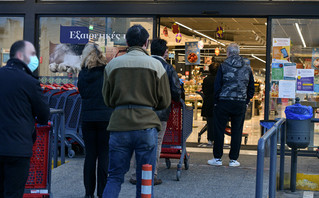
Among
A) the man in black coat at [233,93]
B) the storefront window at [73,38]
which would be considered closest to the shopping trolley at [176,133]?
the man in black coat at [233,93]

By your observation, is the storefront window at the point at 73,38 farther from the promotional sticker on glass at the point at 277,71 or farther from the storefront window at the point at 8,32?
the promotional sticker on glass at the point at 277,71

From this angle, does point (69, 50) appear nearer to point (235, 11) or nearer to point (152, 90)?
point (235, 11)

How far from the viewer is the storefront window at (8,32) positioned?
9.82 meters

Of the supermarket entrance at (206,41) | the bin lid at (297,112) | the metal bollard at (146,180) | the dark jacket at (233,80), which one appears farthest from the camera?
the supermarket entrance at (206,41)

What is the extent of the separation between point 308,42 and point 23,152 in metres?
6.47

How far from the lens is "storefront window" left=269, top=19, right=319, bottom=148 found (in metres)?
8.78

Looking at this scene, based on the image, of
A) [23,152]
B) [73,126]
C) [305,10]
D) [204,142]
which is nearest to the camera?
[23,152]

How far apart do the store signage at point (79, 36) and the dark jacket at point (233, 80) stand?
283 centimetres

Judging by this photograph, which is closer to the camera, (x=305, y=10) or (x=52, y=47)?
(x=305, y=10)

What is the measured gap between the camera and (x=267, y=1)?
888cm

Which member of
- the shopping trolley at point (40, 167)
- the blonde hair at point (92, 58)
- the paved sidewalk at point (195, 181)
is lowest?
the paved sidewalk at point (195, 181)

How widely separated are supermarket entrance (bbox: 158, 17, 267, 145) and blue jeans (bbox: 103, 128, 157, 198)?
23.9 ft

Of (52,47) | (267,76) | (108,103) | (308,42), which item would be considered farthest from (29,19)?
(108,103)

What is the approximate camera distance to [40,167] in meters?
4.65
